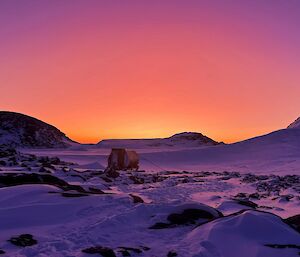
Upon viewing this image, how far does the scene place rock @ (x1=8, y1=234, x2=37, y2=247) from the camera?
25.0ft

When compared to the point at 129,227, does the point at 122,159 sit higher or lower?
higher

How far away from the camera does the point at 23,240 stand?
778 centimetres

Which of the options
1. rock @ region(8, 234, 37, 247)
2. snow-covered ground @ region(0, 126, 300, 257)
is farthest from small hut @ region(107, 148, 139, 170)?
rock @ region(8, 234, 37, 247)

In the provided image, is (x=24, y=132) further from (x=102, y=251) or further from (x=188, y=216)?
(x=102, y=251)

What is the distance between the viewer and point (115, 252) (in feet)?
24.0

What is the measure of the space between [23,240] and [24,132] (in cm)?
6826

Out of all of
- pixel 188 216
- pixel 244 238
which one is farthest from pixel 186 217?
pixel 244 238

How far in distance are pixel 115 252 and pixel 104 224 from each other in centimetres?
197

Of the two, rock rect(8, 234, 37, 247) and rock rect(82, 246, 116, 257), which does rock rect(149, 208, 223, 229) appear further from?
rock rect(8, 234, 37, 247)

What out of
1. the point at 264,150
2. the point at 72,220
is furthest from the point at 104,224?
the point at 264,150

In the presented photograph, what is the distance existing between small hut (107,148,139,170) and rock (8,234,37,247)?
26898mm

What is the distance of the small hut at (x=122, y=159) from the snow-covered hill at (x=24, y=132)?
35870 millimetres

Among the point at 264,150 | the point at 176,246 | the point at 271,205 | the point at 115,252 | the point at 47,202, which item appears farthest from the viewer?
the point at 264,150

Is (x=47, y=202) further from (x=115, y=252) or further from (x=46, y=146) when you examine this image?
(x=46, y=146)
